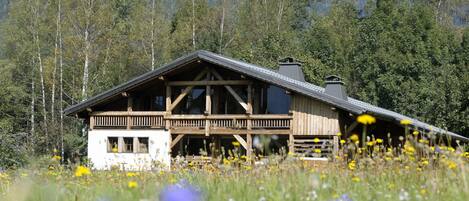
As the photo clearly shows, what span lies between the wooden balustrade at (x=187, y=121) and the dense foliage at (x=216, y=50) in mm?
7442

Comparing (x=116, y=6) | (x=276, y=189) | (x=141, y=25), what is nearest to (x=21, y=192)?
(x=276, y=189)

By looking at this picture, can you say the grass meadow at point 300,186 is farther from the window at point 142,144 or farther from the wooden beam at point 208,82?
the window at point 142,144

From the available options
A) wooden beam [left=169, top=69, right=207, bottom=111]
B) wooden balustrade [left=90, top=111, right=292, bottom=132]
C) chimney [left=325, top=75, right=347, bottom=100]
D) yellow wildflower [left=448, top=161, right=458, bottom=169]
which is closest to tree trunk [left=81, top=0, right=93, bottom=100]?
wooden balustrade [left=90, top=111, right=292, bottom=132]

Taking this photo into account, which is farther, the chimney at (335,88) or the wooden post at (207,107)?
the chimney at (335,88)

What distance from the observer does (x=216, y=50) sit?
40000 mm

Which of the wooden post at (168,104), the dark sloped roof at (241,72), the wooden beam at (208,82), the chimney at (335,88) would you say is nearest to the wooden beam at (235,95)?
the wooden beam at (208,82)

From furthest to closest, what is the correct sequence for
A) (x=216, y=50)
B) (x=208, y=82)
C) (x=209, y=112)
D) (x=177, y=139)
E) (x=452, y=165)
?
1. (x=216, y=50)
2. (x=177, y=139)
3. (x=208, y=82)
4. (x=209, y=112)
5. (x=452, y=165)

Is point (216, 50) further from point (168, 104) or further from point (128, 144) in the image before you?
point (168, 104)

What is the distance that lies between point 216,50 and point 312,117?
17742 millimetres

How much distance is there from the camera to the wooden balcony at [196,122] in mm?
23344

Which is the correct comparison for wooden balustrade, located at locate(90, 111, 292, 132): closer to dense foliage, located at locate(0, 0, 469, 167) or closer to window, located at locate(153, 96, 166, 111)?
window, located at locate(153, 96, 166, 111)

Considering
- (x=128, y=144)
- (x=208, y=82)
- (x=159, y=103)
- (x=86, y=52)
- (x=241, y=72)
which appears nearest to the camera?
(x=241, y=72)

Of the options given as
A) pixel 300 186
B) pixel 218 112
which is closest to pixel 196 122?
pixel 218 112

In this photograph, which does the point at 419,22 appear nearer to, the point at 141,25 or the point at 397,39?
the point at 397,39
